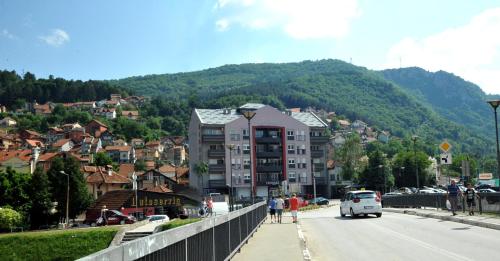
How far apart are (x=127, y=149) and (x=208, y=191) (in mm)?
103167

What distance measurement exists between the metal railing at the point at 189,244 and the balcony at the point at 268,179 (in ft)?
270

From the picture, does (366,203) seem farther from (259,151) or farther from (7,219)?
(259,151)

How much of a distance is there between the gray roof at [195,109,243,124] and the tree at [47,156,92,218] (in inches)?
964

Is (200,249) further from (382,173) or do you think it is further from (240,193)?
(382,173)

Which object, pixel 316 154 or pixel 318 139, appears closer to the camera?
pixel 316 154

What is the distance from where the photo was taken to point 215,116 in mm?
98750

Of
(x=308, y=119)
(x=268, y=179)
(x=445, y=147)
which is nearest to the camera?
(x=445, y=147)

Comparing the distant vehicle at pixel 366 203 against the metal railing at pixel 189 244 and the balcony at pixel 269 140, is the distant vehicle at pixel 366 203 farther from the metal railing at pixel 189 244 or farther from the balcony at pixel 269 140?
the balcony at pixel 269 140

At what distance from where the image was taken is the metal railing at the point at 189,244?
15.5 feet

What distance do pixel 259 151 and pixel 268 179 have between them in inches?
212

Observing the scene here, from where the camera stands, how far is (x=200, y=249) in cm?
870

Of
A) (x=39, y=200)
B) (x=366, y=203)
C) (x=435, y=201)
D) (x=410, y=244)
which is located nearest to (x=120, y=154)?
(x=39, y=200)

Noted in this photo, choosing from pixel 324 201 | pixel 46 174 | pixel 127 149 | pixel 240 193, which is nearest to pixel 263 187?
pixel 240 193

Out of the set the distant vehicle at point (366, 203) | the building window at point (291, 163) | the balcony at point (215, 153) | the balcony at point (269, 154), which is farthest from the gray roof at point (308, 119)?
the distant vehicle at point (366, 203)
